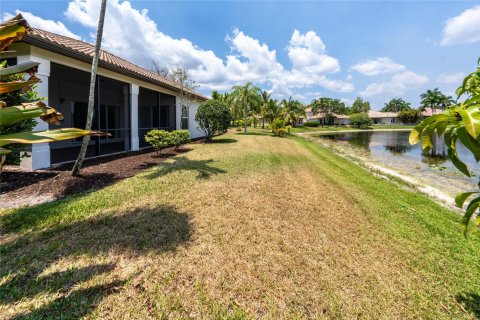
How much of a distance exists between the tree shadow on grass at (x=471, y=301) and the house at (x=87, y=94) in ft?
21.0

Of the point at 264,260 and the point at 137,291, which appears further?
the point at 264,260

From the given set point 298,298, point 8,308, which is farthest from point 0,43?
point 298,298

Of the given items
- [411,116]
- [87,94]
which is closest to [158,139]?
[87,94]

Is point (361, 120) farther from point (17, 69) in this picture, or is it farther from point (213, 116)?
point (17, 69)

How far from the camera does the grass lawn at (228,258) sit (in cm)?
287

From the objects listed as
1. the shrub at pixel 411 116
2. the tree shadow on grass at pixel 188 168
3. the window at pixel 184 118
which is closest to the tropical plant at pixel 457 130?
the tree shadow on grass at pixel 188 168

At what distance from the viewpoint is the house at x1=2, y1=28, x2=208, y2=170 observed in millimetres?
7965

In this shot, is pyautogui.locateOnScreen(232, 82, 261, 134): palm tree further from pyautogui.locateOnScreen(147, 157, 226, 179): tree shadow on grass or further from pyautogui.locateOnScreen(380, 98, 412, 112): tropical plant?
pyautogui.locateOnScreen(380, 98, 412, 112): tropical plant

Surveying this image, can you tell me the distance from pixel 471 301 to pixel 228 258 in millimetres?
3415

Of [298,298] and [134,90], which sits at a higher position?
[134,90]

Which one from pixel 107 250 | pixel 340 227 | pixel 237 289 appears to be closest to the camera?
pixel 237 289

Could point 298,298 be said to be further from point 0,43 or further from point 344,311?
point 0,43

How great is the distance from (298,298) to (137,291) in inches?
80.5

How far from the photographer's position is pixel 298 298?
3.05 m
